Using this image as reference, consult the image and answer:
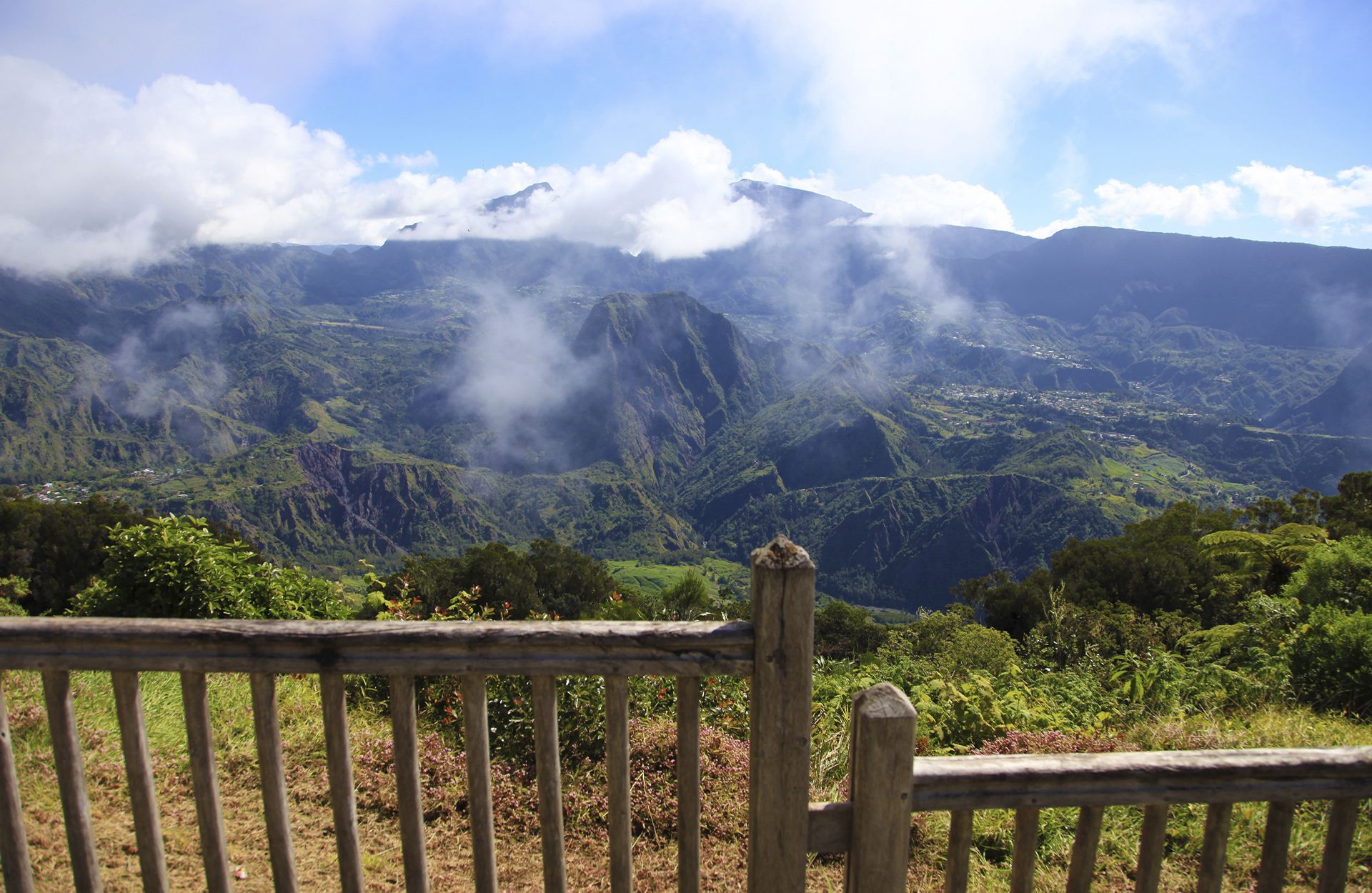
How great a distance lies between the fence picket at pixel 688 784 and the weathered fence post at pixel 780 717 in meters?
0.22

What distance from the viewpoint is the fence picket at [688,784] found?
101 inches

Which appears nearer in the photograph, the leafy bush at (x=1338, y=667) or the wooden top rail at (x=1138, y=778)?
the wooden top rail at (x=1138, y=778)

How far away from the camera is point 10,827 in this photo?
285 cm

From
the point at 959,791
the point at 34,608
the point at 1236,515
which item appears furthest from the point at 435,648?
the point at 1236,515

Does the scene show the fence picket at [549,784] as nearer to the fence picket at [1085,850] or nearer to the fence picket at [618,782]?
the fence picket at [618,782]

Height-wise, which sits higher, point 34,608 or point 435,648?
point 435,648

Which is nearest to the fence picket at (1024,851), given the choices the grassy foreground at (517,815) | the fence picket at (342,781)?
the grassy foreground at (517,815)

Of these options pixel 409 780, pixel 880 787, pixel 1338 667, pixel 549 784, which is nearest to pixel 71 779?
pixel 409 780

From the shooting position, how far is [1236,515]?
28.8 meters

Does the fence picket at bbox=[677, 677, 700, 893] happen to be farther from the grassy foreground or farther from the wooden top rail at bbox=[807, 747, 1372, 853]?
the grassy foreground

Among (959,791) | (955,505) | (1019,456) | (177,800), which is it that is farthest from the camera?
(1019,456)

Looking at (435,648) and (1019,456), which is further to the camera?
(1019,456)

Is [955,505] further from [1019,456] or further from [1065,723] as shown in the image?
[1065,723]

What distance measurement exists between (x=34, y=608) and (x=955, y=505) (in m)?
162
